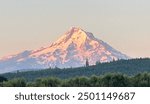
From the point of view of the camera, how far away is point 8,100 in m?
44.8

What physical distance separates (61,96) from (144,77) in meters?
133

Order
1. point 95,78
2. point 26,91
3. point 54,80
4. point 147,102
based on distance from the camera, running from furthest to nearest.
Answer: point 95,78
point 54,80
point 26,91
point 147,102

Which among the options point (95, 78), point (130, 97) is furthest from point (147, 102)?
point (95, 78)

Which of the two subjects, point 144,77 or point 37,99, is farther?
point 144,77

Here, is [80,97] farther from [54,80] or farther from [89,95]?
[54,80]

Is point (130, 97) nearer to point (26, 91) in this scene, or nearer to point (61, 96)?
point (61, 96)

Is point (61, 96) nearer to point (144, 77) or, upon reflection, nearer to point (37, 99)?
point (37, 99)

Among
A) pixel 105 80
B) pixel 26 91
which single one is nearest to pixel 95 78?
pixel 105 80

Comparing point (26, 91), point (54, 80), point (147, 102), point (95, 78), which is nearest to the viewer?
point (147, 102)

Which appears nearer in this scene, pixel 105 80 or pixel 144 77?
pixel 105 80

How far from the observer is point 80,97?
142 feet

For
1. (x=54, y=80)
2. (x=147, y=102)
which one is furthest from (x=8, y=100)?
(x=54, y=80)

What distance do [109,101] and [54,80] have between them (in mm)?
111604

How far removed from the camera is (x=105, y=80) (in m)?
159
